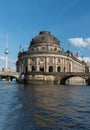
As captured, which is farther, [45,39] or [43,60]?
[45,39]

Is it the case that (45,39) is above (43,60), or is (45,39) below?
above

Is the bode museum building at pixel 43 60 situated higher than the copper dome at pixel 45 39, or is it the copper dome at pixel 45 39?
the copper dome at pixel 45 39

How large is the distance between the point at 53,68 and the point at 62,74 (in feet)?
75.0

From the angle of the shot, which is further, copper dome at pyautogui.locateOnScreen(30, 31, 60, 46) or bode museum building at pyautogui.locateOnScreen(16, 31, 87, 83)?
copper dome at pyautogui.locateOnScreen(30, 31, 60, 46)

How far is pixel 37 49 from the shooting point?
145125mm

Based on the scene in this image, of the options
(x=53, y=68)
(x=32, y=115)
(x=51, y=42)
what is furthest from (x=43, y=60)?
(x=32, y=115)

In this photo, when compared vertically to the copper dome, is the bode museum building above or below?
below

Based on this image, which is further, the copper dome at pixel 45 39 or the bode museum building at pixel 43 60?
Answer: the copper dome at pixel 45 39

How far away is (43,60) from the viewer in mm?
136500

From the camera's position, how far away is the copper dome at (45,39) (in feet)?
487

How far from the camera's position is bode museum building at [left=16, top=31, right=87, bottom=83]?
12054cm

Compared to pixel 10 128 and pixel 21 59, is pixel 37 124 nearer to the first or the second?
pixel 10 128

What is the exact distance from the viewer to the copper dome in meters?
148

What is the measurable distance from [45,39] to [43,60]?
17291 mm
